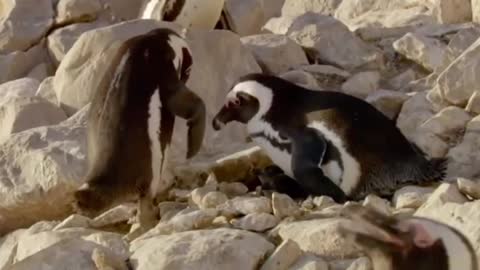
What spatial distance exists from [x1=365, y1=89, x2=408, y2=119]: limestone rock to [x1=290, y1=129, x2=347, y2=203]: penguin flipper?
624 mm

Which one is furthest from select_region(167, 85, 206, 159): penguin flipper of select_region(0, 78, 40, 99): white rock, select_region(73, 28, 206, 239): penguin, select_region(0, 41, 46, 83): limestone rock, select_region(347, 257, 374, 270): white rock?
select_region(0, 41, 46, 83): limestone rock

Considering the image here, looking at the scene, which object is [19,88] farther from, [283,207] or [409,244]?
[409,244]

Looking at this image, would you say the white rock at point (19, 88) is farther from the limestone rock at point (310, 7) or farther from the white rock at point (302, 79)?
the limestone rock at point (310, 7)

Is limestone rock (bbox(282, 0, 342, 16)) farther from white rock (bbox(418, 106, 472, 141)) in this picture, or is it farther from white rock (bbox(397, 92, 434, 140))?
white rock (bbox(418, 106, 472, 141))

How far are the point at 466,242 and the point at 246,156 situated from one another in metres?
3.01

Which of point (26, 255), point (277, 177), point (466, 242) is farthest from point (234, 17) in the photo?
point (466, 242)

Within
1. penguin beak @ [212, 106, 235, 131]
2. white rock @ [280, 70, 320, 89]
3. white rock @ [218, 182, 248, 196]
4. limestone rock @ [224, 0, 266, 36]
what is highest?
penguin beak @ [212, 106, 235, 131]

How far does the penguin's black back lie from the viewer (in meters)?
6.03

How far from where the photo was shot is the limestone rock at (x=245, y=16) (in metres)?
9.14

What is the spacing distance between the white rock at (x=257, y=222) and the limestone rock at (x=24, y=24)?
3.71 metres

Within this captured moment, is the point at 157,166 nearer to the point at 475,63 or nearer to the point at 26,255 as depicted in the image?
the point at 26,255

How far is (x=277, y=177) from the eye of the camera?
244 inches

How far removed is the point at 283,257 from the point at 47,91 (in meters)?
2.69

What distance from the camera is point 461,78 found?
21.2 feet
